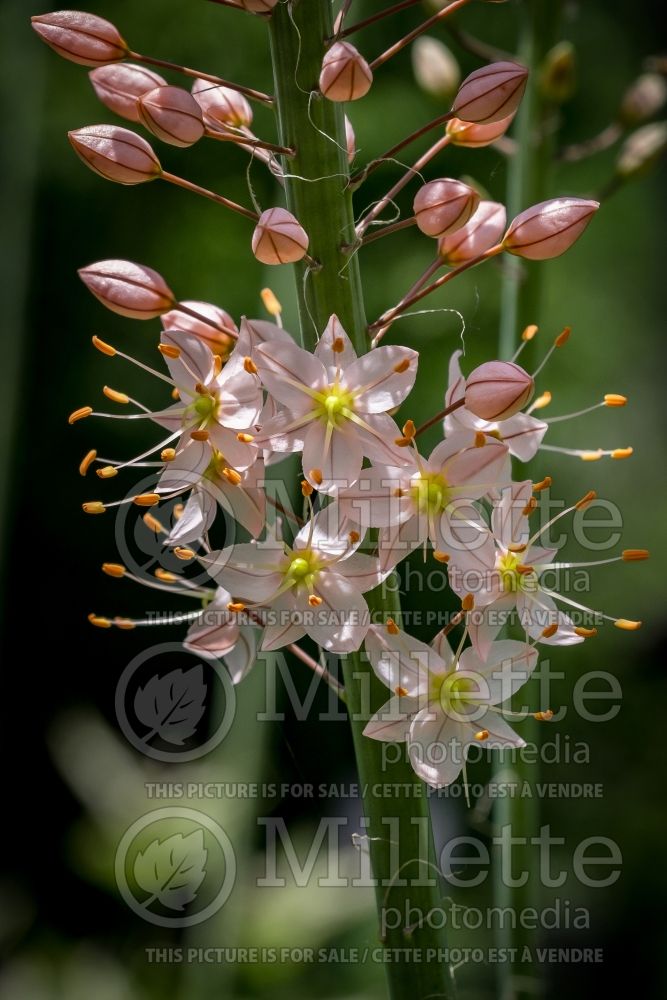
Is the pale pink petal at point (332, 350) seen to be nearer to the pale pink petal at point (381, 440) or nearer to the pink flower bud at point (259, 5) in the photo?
the pale pink petal at point (381, 440)

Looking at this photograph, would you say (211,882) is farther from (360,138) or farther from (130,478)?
(360,138)

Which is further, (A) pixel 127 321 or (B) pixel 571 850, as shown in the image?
(A) pixel 127 321

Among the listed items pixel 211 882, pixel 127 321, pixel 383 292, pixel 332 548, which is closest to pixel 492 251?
pixel 332 548

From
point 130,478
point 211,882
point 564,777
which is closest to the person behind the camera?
point 211,882

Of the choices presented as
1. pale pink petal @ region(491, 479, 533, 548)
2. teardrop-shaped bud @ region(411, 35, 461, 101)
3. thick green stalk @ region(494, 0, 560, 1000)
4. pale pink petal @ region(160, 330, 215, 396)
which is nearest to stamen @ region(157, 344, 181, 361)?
pale pink petal @ region(160, 330, 215, 396)

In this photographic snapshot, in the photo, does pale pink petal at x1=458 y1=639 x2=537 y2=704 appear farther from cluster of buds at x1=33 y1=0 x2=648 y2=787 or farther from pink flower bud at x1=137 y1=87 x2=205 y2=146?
pink flower bud at x1=137 y1=87 x2=205 y2=146

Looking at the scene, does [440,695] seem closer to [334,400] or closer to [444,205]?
[334,400]
